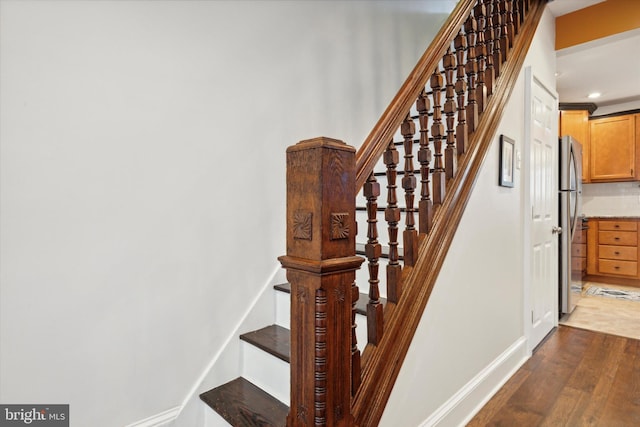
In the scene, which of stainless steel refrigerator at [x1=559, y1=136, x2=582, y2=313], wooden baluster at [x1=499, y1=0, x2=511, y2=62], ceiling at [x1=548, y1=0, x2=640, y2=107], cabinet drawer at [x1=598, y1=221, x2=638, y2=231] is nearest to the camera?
wooden baluster at [x1=499, y1=0, x2=511, y2=62]

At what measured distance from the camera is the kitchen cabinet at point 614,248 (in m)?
4.63

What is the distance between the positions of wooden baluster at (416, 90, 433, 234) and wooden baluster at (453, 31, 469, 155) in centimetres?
42

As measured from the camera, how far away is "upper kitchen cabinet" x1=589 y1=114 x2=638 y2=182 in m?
4.81

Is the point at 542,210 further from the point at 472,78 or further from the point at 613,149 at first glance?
the point at 613,149

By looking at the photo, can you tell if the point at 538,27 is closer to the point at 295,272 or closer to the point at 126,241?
the point at 295,272

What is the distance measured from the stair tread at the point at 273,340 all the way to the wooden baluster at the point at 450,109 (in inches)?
43.1

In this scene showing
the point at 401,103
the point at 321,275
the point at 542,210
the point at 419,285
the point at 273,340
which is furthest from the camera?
the point at 542,210

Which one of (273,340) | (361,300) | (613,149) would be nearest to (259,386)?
(273,340)

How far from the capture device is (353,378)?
107cm

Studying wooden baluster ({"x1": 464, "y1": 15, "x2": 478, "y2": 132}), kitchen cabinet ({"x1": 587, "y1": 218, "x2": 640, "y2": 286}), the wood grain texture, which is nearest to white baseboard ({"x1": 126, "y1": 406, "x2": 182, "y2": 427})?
the wood grain texture

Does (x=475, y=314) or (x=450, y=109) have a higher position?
(x=450, y=109)

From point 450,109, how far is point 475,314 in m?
1.06

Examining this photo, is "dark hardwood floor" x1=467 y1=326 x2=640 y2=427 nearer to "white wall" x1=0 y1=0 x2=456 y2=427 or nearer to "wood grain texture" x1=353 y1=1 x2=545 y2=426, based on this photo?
"wood grain texture" x1=353 y1=1 x2=545 y2=426

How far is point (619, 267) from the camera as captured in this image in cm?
474
